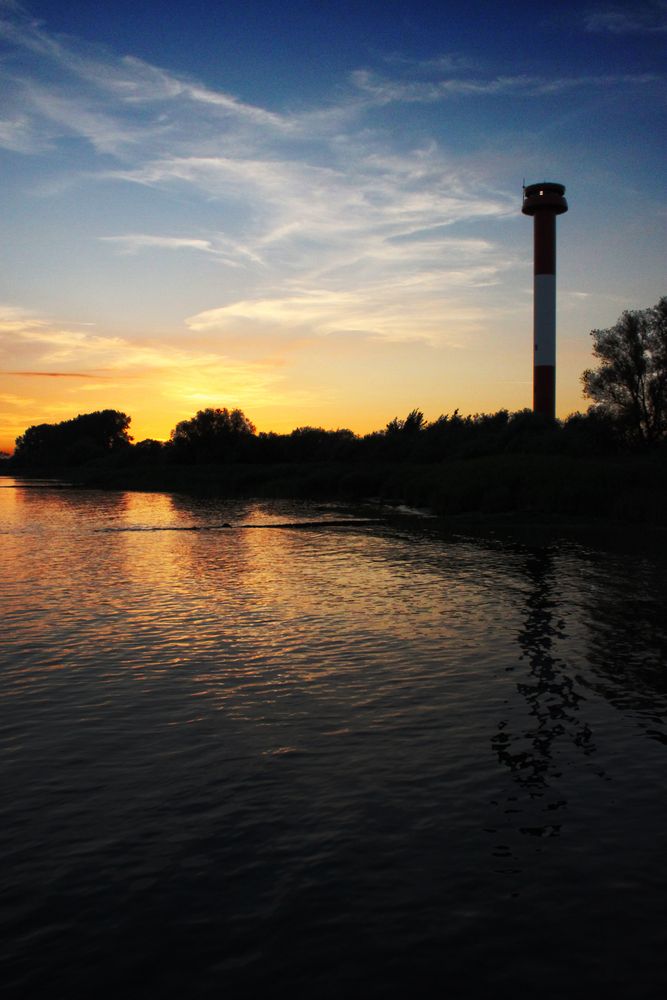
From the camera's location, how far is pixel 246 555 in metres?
31.1

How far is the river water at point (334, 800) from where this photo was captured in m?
6.17

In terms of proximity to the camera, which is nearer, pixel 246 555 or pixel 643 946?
pixel 643 946

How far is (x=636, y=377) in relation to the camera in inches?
→ 2395

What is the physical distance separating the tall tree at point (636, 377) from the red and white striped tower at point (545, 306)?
26.1 feet

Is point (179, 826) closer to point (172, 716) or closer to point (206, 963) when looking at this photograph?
point (206, 963)

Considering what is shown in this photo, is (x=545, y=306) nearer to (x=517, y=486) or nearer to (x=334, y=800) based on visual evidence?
(x=517, y=486)

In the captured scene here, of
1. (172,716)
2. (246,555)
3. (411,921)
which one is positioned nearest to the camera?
(411,921)

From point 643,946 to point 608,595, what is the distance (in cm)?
1627

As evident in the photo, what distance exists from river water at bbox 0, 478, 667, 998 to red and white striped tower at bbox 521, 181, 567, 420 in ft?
175

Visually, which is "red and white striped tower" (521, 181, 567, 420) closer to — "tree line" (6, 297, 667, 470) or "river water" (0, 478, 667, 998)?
"tree line" (6, 297, 667, 470)

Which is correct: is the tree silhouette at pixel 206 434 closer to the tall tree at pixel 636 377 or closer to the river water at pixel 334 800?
the tall tree at pixel 636 377

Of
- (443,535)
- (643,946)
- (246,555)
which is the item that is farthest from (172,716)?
(443,535)

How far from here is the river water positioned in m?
6.17

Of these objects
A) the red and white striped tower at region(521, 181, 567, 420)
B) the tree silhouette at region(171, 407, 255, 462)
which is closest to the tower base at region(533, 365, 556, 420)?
the red and white striped tower at region(521, 181, 567, 420)
